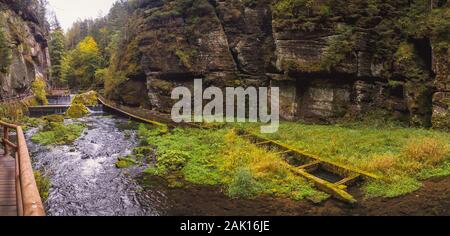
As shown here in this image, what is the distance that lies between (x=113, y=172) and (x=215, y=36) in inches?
710

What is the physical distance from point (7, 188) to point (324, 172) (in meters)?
11.0

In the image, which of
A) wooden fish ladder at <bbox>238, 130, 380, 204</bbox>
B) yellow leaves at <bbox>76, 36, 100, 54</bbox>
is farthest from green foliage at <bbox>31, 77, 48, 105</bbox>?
wooden fish ladder at <bbox>238, 130, 380, 204</bbox>

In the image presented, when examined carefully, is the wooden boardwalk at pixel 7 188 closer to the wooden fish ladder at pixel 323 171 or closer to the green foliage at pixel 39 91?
the wooden fish ladder at pixel 323 171

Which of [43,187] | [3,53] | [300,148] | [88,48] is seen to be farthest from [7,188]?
[88,48]

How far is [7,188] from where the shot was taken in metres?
7.80

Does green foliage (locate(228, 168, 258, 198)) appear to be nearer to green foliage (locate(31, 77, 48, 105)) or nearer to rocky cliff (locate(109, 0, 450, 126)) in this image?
rocky cliff (locate(109, 0, 450, 126))

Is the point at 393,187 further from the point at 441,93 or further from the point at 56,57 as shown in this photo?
the point at 56,57

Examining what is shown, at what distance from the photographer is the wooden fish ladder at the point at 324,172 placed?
11.3 metres

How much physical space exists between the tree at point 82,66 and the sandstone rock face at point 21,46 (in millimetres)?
11039

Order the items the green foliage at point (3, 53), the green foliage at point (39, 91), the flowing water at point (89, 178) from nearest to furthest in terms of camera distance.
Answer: the flowing water at point (89, 178), the green foliage at point (3, 53), the green foliage at point (39, 91)

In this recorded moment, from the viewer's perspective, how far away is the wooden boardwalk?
22.1 feet

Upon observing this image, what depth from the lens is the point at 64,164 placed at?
52.6 feet

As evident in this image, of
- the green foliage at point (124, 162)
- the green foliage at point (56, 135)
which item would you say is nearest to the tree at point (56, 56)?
the green foliage at point (56, 135)
